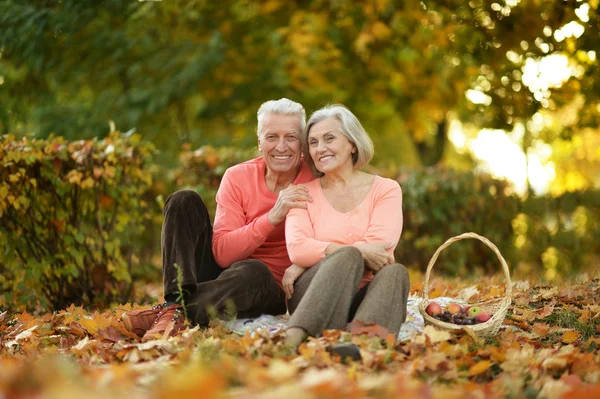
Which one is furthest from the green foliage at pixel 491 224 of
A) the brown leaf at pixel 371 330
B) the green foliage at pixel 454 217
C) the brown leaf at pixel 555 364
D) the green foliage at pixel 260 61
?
Result: the brown leaf at pixel 555 364

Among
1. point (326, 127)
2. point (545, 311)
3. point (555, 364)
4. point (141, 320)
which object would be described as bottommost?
point (545, 311)

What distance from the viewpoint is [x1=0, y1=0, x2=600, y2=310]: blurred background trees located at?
730 centimetres

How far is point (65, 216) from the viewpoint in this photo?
5727 millimetres

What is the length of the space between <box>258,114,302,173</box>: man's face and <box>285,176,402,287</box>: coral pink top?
0.35m

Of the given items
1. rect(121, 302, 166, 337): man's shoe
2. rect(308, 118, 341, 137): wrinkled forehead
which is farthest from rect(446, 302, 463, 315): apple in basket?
rect(121, 302, 166, 337): man's shoe

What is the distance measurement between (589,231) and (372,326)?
568 cm

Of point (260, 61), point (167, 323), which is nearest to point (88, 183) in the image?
point (167, 323)

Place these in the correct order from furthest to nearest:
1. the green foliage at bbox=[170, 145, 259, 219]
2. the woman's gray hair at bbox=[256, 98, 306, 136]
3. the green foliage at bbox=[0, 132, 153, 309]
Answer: the green foliage at bbox=[170, 145, 259, 219]
the green foliage at bbox=[0, 132, 153, 309]
the woman's gray hair at bbox=[256, 98, 306, 136]

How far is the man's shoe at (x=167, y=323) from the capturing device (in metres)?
3.86

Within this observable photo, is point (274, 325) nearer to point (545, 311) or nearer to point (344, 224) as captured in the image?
point (344, 224)

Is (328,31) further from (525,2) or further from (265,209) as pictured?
(265,209)

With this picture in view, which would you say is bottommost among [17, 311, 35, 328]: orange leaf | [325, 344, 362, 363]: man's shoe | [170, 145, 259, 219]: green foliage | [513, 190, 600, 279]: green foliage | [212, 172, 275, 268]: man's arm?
[513, 190, 600, 279]: green foliage

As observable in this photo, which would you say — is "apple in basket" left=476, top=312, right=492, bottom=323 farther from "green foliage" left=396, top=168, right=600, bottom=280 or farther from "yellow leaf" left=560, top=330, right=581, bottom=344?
"green foliage" left=396, top=168, right=600, bottom=280

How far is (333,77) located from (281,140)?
313 inches
